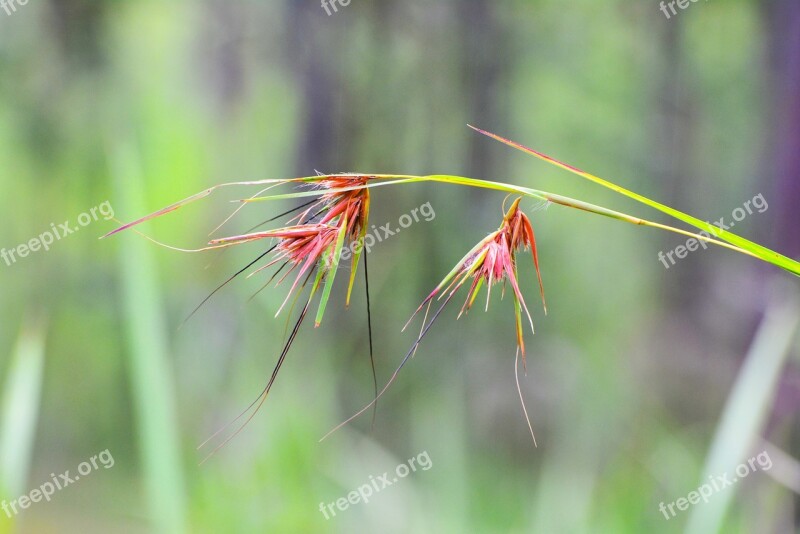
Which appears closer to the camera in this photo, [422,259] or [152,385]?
[152,385]

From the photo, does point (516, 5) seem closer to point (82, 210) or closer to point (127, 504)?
point (82, 210)

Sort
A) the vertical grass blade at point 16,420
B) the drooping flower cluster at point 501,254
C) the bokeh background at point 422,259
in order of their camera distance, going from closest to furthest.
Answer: the drooping flower cluster at point 501,254, the vertical grass blade at point 16,420, the bokeh background at point 422,259

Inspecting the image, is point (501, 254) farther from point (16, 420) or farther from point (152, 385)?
point (16, 420)

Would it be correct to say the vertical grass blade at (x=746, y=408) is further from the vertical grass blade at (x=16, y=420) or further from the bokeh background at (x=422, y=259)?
the vertical grass blade at (x=16, y=420)

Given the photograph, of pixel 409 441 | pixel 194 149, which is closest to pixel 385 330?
pixel 409 441

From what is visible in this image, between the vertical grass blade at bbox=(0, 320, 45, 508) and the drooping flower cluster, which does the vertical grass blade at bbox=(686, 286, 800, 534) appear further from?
the vertical grass blade at bbox=(0, 320, 45, 508)

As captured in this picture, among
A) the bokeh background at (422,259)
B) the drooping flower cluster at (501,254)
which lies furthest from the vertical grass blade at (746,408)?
the drooping flower cluster at (501,254)

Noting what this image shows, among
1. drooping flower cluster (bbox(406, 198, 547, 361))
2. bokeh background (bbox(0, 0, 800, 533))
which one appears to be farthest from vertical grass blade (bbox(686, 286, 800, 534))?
drooping flower cluster (bbox(406, 198, 547, 361))

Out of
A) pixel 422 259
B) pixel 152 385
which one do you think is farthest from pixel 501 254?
pixel 422 259
